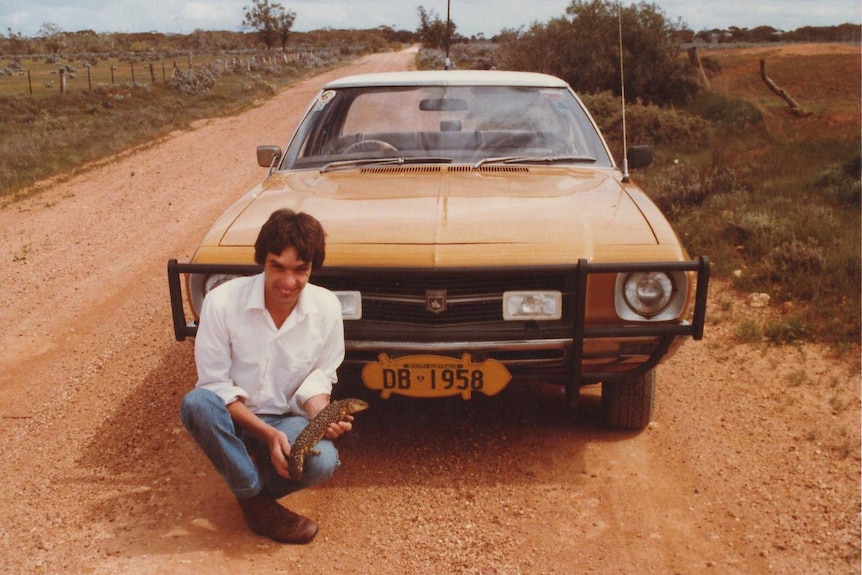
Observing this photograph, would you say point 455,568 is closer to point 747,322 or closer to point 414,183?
point 414,183

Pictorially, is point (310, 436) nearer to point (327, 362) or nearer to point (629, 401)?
point (327, 362)

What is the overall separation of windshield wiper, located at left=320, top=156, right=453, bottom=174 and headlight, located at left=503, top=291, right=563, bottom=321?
135cm

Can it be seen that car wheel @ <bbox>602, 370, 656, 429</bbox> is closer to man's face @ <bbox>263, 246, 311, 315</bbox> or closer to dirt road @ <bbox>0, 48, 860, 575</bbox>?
dirt road @ <bbox>0, 48, 860, 575</bbox>

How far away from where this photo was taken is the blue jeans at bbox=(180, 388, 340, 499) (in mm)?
2879

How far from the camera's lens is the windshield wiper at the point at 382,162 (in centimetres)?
452

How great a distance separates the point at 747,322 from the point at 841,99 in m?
14.2

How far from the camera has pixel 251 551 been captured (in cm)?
306

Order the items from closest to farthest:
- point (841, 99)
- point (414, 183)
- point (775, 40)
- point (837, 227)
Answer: point (414, 183)
point (837, 227)
point (841, 99)
point (775, 40)

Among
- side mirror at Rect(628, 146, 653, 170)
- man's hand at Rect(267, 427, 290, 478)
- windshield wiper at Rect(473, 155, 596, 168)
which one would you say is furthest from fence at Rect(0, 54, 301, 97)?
man's hand at Rect(267, 427, 290, 478)

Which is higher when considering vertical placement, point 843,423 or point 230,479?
point 230,479

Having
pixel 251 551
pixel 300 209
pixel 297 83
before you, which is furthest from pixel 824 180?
pixel 297 83

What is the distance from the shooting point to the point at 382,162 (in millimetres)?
4543

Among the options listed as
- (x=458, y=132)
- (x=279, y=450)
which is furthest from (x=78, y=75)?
(x=279, y=450)

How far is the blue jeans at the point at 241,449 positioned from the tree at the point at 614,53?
14.2m
